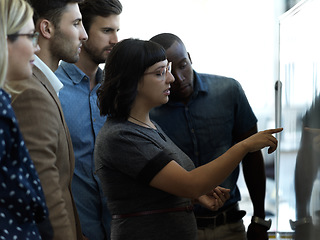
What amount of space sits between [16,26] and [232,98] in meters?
1.03

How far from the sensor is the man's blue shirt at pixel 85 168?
5.91 ft

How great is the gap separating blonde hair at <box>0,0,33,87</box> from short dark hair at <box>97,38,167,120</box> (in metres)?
0.39

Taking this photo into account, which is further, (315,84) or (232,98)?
(232,98)

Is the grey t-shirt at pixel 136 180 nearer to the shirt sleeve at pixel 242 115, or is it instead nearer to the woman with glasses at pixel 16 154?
the woman with glasses at pixel 16 154

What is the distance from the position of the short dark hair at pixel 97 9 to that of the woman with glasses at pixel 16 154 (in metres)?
0.91

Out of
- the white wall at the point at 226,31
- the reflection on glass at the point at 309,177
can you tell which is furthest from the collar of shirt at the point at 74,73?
the white wall at the point at 226,31

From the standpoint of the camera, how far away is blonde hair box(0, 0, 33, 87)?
Answer: 1.00 meters

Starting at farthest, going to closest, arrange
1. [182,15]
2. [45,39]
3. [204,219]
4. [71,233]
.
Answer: [182,15], [204,219], [45,39], [71,233]

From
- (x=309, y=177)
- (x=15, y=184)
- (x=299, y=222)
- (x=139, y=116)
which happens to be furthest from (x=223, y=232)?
(x=15, y=184)

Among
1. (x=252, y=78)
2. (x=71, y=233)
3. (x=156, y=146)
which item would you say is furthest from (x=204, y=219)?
(x=252, y=78)

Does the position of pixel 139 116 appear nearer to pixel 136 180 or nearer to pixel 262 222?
pixel 136 180

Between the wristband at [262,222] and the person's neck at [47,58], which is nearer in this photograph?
the person's neck at [47,58]

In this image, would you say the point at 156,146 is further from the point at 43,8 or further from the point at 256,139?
the point at 43,8

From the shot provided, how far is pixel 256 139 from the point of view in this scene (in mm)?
1364
